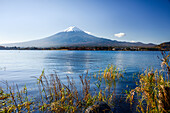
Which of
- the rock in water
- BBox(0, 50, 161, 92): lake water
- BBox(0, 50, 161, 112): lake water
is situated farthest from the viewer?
BBox(0, 50, 161, 92): lake water

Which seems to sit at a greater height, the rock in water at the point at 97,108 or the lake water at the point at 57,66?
the rock in water at the point at 97,108

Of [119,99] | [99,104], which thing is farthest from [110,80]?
[99,104]

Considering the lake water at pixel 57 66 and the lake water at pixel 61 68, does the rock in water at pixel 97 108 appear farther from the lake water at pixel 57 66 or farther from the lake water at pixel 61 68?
the lake water at pixel 57 66

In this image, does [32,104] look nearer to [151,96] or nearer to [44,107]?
[44,107]

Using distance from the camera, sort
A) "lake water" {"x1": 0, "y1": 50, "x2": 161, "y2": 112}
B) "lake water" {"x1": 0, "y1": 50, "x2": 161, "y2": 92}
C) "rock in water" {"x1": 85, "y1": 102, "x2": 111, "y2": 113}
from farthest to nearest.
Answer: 1. "lake water" {"x1": 0, "y1": 50, "x2": 161, "y2": 92}
2. "lake water" {"x1": 0, "y1": 50, "x2": 161, "y2": 112}
3. "rock in water" {"x1": 85, "y1": 102, "x2": 111, "y2": 113}

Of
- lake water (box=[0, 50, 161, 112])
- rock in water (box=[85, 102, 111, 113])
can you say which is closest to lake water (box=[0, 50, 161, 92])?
lake water (box=[0, 50, 161, 112])

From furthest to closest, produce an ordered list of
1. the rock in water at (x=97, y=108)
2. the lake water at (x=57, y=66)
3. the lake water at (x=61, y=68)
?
the lake water at (x=57, y=66), the lake water at (x=61, y=68), the rock in water at (x=97, y=108)

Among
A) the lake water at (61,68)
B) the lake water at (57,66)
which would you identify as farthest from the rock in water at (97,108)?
the lake water at (57,66)

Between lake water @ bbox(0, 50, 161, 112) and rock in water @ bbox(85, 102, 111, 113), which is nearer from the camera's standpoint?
rock in water @ bbox(85, 102, 111, 113)

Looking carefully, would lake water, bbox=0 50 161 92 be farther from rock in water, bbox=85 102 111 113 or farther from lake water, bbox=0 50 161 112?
rock in water, bbox=85 102 111 113

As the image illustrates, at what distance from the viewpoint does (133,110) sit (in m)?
6.64

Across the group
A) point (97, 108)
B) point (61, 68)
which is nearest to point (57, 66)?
point (61, 68)

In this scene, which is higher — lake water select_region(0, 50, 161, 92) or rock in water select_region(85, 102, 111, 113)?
rock in water select_region(85, 102, 111, 113)

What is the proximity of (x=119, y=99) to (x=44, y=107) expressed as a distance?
4573mm
